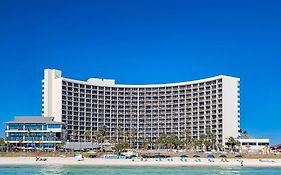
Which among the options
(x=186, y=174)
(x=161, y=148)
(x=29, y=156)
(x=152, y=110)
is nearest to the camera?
(x=186, y=174)

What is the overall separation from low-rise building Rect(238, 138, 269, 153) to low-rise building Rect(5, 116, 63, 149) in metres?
58.4

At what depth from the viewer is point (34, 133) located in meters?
154

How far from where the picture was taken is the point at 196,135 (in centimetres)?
17275

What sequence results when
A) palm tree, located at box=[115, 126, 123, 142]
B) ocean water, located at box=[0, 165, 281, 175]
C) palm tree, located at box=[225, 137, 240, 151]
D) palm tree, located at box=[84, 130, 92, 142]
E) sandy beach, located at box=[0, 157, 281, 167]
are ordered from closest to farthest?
ocean water, located at box=[0, 165, 281, 175] → sandy beach, located at box=[0, 157, 281, 167] → palm tree, located at box=[225, 137, 240, 151] → palm tree, located at box=[84, 130, 92, 142] → palm tree, located at box=[115, 126, 123, 142]

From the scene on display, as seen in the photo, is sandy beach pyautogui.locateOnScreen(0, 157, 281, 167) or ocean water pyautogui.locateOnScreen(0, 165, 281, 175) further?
sandy beach pyautogui.locateOnScreen(0, 157, 281, 167)

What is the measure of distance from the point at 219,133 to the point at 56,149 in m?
54.2

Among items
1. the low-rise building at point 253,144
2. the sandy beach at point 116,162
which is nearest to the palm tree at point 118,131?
the low-rise building at point 253,144

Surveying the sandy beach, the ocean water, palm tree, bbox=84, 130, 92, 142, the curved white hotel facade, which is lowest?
the sandy beach

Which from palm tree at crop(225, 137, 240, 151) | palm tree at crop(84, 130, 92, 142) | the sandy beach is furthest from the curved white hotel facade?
the sandy beach

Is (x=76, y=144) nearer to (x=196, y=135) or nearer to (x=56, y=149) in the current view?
(x=56, y=149)

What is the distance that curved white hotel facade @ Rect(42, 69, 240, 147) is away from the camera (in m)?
164

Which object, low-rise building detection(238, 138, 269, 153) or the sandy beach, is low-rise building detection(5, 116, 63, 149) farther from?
low-rise building detection(238, 138, 269, 153)

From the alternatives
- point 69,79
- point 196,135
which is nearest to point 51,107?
point 69,79

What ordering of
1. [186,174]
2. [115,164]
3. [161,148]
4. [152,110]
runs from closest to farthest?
1. [186,174]
2. [115,164]
3. [161,148]
4. [152,110]
